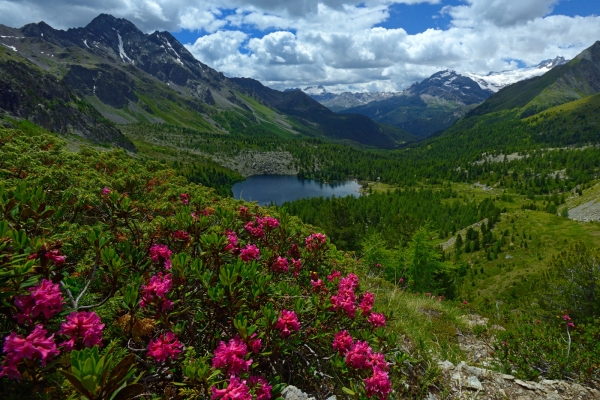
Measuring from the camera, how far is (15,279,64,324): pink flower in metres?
2.66

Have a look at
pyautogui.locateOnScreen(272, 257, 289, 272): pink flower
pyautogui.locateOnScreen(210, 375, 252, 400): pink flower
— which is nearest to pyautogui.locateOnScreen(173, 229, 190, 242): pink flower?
pyautogui.locateOnScreen(272, 257, 289, 272): pink flower

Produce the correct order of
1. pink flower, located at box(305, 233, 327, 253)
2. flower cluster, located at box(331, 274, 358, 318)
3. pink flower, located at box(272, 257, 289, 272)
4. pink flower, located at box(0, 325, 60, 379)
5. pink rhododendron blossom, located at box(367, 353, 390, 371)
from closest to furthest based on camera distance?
pink flower, located at box(0, 325, 60, 379), pink rhododendron blossom, located at box(367, 353, 390, 371), flower cluster, located at box(331, 274, 358, 318), pink flower, located at box(272, 257, 289, 272), pink flower, located at box(305, 233, 327, 253)

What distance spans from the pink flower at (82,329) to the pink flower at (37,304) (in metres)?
0.17

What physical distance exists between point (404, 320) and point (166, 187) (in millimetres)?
7965

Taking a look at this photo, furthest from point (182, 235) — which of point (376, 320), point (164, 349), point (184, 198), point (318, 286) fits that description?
point (376, 320)

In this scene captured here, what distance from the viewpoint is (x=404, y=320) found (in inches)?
333

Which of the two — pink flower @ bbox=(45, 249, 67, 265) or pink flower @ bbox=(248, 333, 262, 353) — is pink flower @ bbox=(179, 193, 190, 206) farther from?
pink flower @ bbox=(248, 333, 262, 353)

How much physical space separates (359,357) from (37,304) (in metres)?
3.57

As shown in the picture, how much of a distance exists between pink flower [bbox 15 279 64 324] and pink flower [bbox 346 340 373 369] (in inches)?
133

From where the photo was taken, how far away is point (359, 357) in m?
4.05

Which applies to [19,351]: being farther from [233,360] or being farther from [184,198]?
[184,198]

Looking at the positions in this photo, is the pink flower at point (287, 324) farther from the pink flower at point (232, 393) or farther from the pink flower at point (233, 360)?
the pink flower at point (232, 393)

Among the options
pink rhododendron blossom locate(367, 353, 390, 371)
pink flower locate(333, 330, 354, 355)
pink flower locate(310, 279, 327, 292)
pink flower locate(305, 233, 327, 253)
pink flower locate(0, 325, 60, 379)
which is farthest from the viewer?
pink flower locate(305, 233, 327, 253)

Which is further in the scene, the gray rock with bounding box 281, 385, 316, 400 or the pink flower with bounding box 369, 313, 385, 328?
the pink flower with bounding box 369, 313, 385, 328
